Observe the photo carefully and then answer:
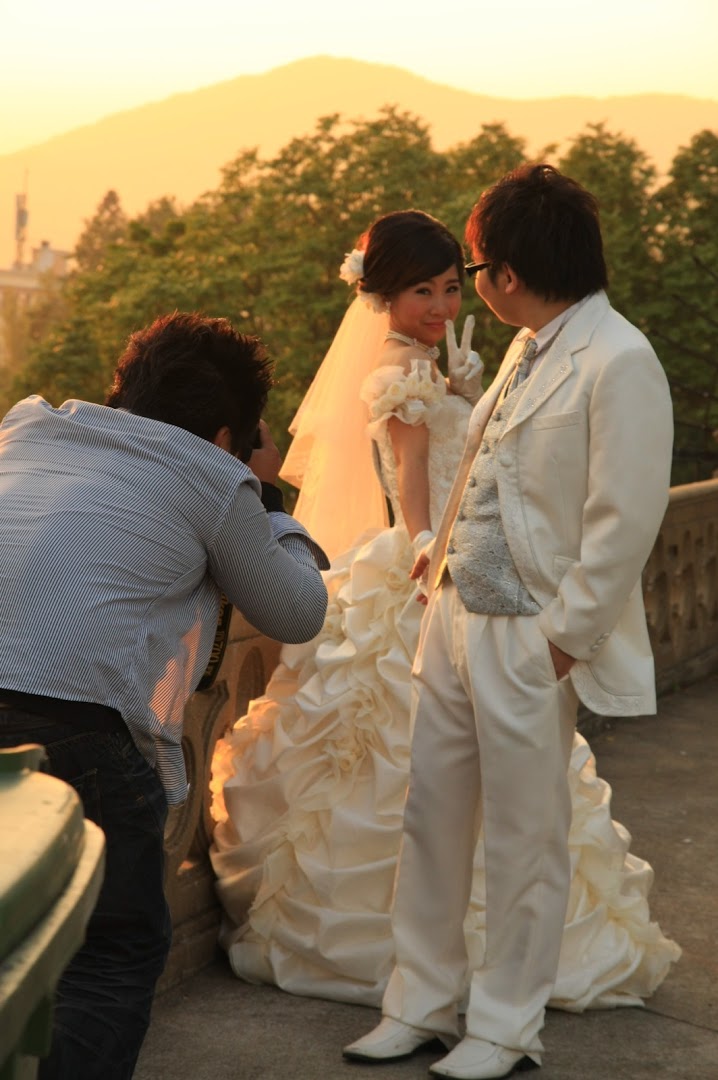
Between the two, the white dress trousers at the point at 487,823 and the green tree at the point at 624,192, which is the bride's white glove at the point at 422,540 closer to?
the white dress trousers at the point at 487,823

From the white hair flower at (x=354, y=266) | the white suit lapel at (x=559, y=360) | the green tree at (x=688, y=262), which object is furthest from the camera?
the green tree at (x=688, y=262)

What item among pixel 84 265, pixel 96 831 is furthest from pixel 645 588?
pixel 84 265

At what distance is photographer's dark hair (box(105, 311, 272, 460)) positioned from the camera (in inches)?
108

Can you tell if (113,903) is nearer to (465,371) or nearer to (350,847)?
(350,847)

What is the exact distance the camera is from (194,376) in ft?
9.06

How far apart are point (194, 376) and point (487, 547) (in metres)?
0.99

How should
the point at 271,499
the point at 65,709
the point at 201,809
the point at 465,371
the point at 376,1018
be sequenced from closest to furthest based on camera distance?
the point at 65,709 → the point at 271,499 → the point at 376,1018 → the point at 201,809 → the point at 465,371

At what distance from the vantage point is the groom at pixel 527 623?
333 centimetres

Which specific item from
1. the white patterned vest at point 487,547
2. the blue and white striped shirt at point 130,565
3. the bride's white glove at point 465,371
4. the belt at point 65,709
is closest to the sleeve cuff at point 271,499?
the blue and white striped shirt at point 130,565

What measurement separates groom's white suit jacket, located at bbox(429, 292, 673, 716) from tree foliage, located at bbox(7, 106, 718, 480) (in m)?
27.1

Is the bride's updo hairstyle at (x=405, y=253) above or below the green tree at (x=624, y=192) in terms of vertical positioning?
above

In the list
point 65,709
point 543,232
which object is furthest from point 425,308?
point 65,709

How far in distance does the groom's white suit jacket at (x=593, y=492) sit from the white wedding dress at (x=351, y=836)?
677 mm

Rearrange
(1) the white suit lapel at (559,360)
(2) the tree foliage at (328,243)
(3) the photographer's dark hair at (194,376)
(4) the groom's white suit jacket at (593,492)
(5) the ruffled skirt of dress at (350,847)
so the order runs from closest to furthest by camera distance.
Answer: (3) the photographer's dark hair at (194,376) < (4) the groom's white suit jacket at (593,492) < (1) the white suit lapel at (559,360) < (5) the ruffled skirt of dress at (350,847) < (2) the tree foliage at (328,243)
